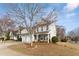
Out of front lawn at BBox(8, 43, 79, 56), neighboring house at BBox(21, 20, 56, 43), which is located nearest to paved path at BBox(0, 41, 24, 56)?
front lawn at BBox(8, 43, 79, 56)

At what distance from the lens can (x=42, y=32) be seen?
9.60ft

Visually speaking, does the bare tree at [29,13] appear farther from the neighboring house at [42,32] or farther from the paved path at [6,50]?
the paved path at [6,50]

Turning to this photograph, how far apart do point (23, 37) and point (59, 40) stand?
371 millimetres

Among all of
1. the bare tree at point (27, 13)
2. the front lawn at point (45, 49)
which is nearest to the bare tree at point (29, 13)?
the bare tree at point (27, 13)

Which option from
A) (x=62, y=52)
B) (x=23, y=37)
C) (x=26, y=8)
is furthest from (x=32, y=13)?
(x=62, y=52)

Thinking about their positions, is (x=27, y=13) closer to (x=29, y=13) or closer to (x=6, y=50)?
(x=29, y=13)

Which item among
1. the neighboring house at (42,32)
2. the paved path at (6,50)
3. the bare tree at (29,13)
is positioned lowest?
the paved path at (6,50)

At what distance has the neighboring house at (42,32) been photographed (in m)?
2.93

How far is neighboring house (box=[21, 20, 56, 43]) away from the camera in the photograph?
2926 millimetres

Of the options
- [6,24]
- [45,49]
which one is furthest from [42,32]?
[6,24]

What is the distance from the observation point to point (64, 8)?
2914 millimetres

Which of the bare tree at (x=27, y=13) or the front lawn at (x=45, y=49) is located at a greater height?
the bare tree at (x=27, y=13)

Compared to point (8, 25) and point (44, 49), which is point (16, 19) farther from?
point (44, 49)

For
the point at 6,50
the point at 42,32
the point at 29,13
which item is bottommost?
the point at 6,50
